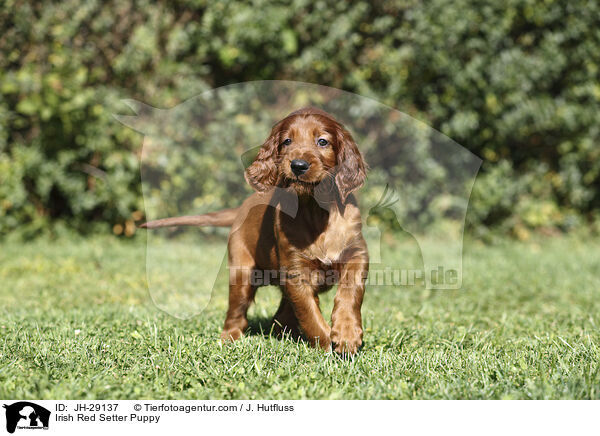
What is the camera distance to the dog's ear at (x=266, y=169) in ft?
8.38

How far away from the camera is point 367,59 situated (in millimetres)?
6449

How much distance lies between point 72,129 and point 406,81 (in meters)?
3.57

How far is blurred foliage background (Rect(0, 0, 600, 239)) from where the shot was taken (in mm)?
5957

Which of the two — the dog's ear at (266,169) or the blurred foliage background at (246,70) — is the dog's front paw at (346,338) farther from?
the blurred foliage background at (246,70)

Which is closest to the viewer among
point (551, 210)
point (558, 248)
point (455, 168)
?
point (455, 168)

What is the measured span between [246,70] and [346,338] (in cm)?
471

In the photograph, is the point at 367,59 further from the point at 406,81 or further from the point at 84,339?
→ the point at 84,339

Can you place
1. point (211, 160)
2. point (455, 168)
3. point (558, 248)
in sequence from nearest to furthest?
point (211, 160)
point (455, 168)
point (558, 248)

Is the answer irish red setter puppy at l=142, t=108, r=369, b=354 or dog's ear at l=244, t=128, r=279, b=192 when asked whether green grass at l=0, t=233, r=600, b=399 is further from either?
dog's ear at l=244, t=128, r=279, b=192

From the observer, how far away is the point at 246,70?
6.45 m
